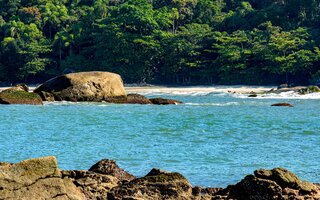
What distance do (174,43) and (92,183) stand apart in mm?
67320

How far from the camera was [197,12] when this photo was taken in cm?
9394

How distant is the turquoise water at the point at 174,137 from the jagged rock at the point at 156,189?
138 inches

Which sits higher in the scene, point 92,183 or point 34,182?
point 34,182

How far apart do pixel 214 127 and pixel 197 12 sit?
6172 cm

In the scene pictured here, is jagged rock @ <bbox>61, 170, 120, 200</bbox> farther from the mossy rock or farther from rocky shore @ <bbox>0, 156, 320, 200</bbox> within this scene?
the mossy rock

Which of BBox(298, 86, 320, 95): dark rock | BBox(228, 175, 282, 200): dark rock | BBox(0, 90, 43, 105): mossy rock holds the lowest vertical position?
BBox(298, 86, 320, 95): dark rock

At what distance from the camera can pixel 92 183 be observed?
14.3m

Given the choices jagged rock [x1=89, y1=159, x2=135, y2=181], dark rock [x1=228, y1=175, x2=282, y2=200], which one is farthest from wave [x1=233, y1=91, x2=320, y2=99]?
dark rock [x1=228, y1=175, x2=282, y2=200]

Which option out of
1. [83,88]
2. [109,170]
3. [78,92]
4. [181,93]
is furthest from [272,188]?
[181,93]

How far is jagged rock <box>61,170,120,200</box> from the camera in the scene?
1373 cm

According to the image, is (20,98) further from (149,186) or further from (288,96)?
(149,186)

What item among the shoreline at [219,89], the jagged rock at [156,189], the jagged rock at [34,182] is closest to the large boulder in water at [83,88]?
the shoreline at [219,89]

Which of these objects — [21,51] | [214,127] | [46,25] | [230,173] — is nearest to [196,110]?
[214,127]

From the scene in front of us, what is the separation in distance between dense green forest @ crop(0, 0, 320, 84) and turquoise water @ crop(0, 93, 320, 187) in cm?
2914
